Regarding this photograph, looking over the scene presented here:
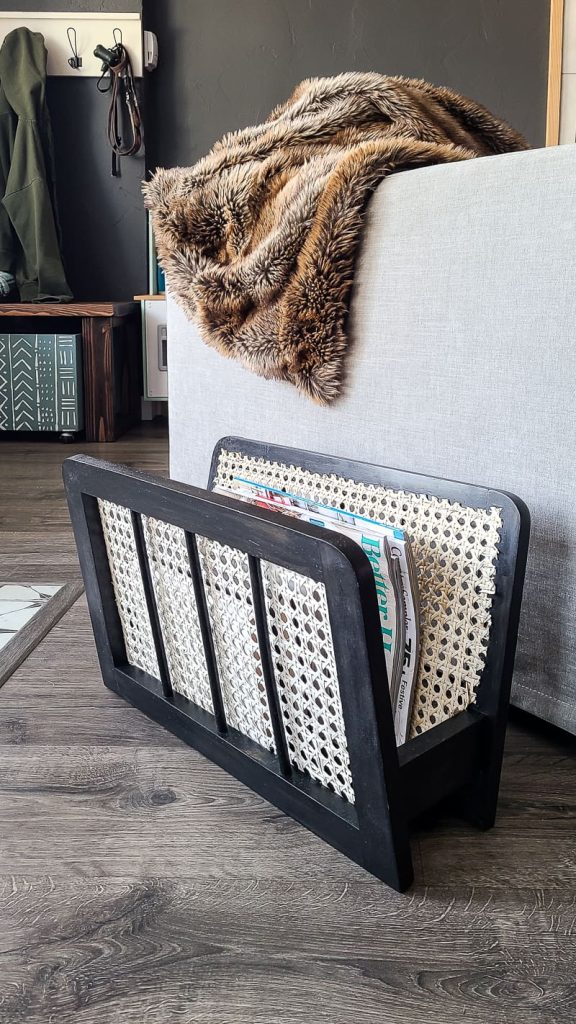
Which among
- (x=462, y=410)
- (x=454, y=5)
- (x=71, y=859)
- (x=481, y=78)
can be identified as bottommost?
(x=71, y=859)

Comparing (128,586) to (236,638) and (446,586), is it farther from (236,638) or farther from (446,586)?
(446,586)

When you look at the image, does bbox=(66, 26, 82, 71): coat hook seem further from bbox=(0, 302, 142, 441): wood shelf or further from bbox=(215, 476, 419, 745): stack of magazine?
bbox=(215, 476, 419, 745): stack of magazine

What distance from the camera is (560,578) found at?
765 millimetres

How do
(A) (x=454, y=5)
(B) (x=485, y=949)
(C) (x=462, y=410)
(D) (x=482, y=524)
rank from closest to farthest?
(B) (x=485, y=949), (D) (x=482, y=524), (C) (x=462, y=410), (A) (x=454, y=5)

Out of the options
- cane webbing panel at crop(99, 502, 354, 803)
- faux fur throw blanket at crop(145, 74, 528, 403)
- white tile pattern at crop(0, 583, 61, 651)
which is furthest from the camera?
white tile pattern at crop(0, 583, 61, 651)

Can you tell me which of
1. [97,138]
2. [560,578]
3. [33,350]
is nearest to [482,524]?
[560,578]

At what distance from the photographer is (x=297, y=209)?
36.1 inches

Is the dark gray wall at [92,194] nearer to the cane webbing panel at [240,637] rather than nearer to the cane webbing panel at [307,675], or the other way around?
the cane webbing panel at [240,637]

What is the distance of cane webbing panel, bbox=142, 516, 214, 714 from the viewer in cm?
74

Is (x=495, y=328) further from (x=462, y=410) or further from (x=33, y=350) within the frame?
(x=33, y=350)

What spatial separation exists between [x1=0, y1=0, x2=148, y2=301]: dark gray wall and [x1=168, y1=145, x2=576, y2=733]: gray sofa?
2392mm

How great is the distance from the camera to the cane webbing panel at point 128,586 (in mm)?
812

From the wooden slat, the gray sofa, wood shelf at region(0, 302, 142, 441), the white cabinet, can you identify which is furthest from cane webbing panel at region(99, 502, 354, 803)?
the wooden slat

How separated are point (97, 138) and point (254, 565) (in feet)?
9.21
